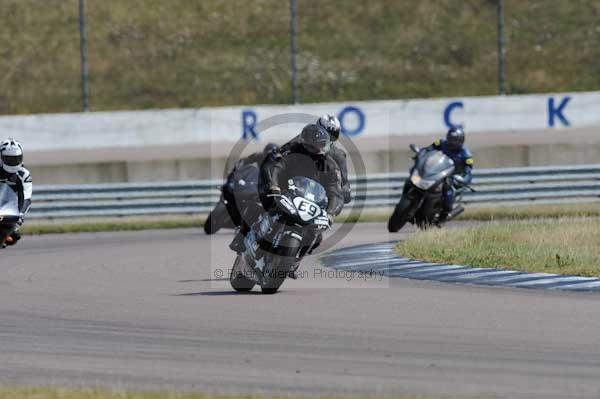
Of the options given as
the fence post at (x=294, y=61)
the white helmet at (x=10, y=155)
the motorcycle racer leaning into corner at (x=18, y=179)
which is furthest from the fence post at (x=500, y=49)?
the white helmet at (x=10, y=155)

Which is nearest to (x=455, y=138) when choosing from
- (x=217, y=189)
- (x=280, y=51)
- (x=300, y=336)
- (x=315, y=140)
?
(x=217, y=189)

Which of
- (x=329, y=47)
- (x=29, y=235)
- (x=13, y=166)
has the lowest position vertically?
(x=29, y=235)

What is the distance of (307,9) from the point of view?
35.7 m

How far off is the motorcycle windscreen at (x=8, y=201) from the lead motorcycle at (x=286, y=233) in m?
4.07

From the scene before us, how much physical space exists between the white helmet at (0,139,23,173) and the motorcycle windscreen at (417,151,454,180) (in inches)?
240

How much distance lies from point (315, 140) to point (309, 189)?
1.53ft

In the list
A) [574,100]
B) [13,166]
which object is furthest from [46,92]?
[13,166]

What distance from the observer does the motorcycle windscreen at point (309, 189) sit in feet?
38.7

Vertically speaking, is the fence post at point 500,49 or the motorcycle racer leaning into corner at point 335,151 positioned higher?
the fence post at point 500,49

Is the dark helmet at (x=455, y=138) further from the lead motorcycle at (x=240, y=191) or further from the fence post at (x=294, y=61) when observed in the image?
the fence post at (x=294, y=61)

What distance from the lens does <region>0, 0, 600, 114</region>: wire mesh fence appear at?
32812 mm

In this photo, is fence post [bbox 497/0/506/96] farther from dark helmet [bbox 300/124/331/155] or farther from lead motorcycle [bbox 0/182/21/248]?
dark helmet [bbox 300/124/331/155]

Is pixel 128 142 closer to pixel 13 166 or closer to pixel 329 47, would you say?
pixel 329 47

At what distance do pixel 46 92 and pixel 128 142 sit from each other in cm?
465
